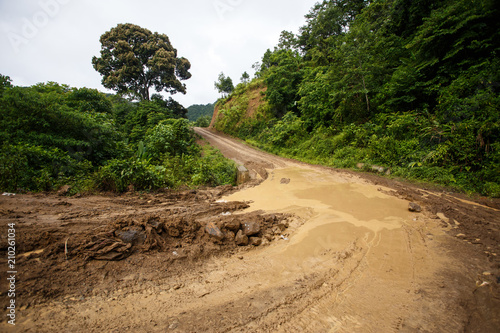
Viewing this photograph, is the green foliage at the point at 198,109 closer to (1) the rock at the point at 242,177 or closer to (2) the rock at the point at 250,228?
(1) the rock at the point at 242,177

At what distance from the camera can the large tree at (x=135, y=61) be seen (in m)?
21.2

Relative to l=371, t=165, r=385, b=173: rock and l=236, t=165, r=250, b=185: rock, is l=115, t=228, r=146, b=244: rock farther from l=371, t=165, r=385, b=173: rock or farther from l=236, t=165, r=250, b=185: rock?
l=371, t=165, r=385, b=173: rock

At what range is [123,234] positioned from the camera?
3273 mm

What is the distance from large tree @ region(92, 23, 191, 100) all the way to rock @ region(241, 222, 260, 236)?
880 inches

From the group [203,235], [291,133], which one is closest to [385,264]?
[203,235]

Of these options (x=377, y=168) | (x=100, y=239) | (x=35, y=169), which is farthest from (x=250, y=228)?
(x=377, y=168)

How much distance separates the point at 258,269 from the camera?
120 inches

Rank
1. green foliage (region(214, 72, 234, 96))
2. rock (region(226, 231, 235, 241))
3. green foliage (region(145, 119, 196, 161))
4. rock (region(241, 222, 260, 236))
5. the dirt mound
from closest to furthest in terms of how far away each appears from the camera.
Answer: the dirt mound → rock (region(226, 231, 235, 241)) → rock (region(241, 222, 260, 236)) → green foliage (region(145, 119, 196, 161)) → green foliage (region(214, 72, 234, 96))

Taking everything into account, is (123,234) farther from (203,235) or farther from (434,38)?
(434,38)

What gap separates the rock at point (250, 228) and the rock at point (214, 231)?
48cm

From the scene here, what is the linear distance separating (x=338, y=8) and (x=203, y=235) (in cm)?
2959

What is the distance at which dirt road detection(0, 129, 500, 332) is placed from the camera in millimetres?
2080

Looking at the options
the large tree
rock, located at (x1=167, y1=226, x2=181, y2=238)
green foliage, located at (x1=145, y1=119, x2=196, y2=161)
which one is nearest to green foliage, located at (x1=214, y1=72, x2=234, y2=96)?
the large tree

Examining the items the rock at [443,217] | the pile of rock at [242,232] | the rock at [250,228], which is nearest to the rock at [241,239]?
the pile of rock at [242,232]
